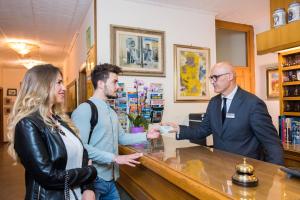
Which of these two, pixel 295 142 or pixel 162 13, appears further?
pixel 162 13

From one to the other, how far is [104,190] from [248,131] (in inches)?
45.8

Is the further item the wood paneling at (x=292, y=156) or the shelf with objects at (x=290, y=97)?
the shelf with objects at (x=290, y=97)

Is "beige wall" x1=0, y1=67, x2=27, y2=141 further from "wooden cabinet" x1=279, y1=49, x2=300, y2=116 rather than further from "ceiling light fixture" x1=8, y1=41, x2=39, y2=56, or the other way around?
"wooden cabinet" x1=279, y1=49, x2=300, y2=116

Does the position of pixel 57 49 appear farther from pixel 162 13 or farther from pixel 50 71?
pixel 50 71

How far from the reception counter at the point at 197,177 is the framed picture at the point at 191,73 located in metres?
1.60

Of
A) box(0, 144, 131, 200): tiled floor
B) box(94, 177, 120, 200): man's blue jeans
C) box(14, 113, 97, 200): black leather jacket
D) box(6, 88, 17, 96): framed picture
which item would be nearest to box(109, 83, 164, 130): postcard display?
box(0, 144, 131, 200): tiled floor

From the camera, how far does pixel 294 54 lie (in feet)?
10.6

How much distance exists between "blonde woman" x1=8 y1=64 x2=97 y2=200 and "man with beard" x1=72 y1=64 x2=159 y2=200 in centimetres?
34

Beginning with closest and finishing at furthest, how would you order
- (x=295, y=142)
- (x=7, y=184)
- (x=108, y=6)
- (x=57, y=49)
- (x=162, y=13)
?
1. (x=295, y=142)
2. (x=108, y=6)
3. (x=162, y=13)
4. (x=7, y=184)
5. (x=57, y=49)

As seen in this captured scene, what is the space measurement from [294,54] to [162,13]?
182 centimetres

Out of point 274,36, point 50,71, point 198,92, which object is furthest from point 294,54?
point 50,71

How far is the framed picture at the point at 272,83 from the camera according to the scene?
428cm

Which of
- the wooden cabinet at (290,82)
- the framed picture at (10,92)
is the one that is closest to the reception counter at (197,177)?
the wooden cabinet at (290,82)

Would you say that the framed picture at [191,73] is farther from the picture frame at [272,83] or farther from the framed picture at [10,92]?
the framed picture at [10,92]
